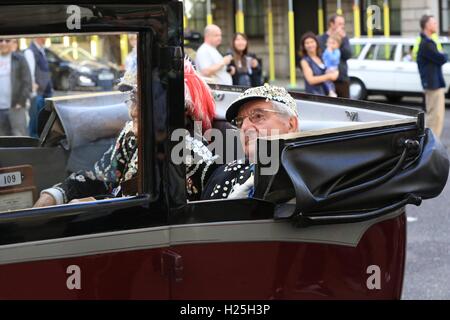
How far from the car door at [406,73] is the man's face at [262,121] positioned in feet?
47.9

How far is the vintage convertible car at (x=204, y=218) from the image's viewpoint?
2170 millimetres

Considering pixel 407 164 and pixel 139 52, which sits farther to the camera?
pixel 407 164

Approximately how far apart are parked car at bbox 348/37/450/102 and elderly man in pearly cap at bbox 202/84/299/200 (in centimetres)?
1454

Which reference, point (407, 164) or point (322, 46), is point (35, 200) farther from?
point (322, 46)

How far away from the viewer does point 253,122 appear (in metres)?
2.88

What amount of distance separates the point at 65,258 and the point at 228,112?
0.99 m

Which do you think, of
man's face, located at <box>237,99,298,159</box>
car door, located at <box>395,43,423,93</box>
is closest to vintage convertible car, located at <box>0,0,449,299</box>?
man's face, located at <box>237,99,298,159</box>

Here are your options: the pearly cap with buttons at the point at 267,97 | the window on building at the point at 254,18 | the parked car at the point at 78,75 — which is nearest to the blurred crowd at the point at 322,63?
the parked car at the point at 78,75

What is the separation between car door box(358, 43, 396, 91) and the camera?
17.5 meters

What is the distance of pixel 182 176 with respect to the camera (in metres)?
2.31

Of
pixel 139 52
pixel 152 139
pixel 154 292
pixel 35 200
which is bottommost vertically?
pixel 154 292

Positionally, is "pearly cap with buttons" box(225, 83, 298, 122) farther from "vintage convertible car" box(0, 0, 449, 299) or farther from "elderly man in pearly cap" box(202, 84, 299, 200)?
"vintage convertible car" box(0, 0, 449, 299)

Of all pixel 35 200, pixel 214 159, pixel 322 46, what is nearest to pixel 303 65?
pixel 322 46
